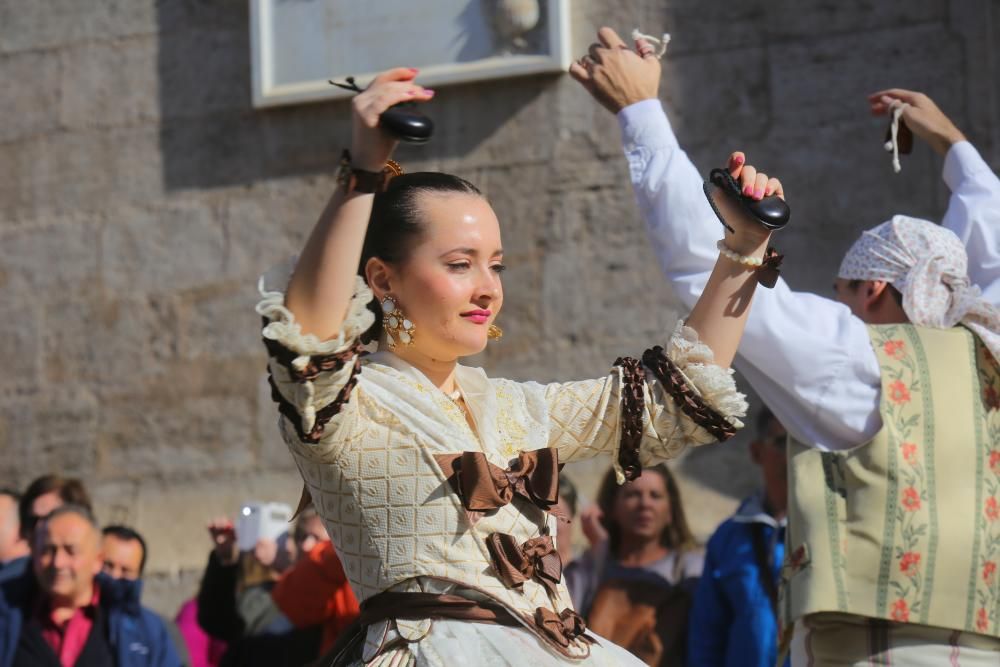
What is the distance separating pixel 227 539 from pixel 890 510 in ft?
8.92

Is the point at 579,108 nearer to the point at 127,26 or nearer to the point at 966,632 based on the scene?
the point at 127,26

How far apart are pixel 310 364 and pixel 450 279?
400 mm

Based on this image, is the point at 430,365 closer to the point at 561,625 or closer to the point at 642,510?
the point at 561,625

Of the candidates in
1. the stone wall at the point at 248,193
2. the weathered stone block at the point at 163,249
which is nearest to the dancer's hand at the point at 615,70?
the stone wall at the point at 248,193

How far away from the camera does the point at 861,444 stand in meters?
3.47

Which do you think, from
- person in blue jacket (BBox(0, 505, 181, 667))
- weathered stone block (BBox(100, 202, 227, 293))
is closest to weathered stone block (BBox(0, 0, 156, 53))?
weathered stone block (BBox(100, 202, 227, 293))

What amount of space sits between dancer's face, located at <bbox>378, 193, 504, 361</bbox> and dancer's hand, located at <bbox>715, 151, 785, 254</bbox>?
15.1 inches

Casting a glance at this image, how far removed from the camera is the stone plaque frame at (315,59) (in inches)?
257

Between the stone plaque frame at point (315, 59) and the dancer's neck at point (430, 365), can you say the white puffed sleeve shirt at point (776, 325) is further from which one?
the stone plaque frame at point (315, 59)

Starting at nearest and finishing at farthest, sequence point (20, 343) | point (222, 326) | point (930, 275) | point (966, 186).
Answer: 1. point (930, 275)
2. point (966, 186)
3. point (222, 326)
4. point (20, 343)

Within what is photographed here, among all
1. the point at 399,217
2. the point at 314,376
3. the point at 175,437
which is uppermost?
the point at 399,217

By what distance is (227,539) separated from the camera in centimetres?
547

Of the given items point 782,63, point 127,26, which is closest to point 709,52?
point 782,63

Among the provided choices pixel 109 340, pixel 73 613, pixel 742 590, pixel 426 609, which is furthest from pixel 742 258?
pixel 109 340
